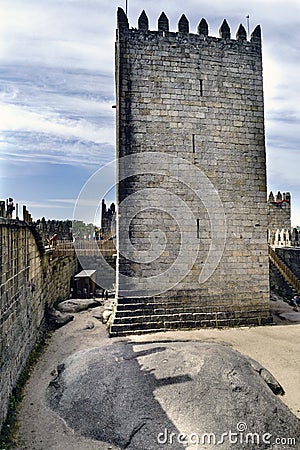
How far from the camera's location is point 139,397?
717cm

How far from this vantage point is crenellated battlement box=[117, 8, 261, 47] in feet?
44.7

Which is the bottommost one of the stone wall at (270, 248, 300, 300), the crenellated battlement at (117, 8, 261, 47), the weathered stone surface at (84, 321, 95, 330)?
the weathered stone surface at (84, 321, 95, 330)

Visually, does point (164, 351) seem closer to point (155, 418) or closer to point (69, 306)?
point (155, 418)

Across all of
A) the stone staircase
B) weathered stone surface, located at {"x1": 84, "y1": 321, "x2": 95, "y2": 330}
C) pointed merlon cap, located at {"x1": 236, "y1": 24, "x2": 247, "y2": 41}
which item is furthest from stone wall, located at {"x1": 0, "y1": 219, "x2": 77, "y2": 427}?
pointed merlon cap, located at {"x1": 236, "y1": 24, "x2": 247, "y2": 41}

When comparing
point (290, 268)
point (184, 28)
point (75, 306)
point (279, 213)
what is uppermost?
point (184, 28)

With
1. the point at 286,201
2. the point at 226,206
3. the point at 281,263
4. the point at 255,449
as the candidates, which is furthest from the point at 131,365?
the point at 286,201

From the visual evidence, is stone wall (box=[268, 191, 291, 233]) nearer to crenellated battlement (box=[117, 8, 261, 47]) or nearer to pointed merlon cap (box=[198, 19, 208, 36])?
crenellated battlement (box=[117, 8, 261, 47])

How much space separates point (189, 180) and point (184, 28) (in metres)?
5.38

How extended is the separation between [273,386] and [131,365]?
9.80ft

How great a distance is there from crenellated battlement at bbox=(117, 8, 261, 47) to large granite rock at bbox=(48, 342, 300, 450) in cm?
1062

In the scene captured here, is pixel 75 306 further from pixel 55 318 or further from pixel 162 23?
pixel 162 23

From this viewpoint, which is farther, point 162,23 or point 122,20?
point 162,23

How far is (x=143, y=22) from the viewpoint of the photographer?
13.8m

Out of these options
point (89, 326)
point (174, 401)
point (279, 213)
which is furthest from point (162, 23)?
point (279, 213)
